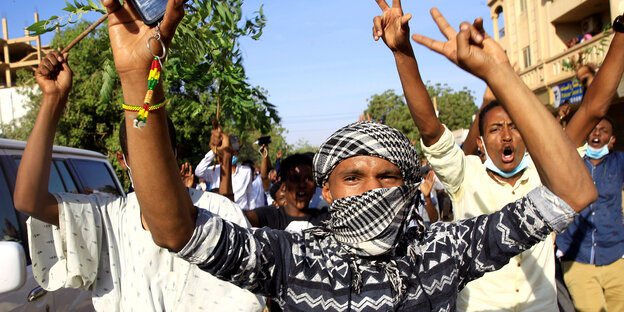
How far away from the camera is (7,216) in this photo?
3.07 meters

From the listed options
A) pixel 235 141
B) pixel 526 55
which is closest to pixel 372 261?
pixel 235 141

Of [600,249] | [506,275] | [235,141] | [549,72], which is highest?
[549,72]

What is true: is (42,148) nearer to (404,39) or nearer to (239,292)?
(239,292)

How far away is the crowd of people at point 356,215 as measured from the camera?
1.48 meters

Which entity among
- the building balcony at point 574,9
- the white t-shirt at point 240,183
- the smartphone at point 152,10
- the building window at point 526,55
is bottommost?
the white t-shirt at point 240,183

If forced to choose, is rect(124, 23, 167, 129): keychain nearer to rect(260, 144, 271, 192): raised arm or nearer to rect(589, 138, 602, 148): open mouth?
rect(589, 138, 602, 148): open mouth

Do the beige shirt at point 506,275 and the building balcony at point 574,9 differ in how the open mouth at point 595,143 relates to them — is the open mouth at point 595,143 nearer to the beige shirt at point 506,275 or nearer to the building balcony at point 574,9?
the beige shirt at point 506,275

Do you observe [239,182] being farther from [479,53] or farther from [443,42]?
[479,53]

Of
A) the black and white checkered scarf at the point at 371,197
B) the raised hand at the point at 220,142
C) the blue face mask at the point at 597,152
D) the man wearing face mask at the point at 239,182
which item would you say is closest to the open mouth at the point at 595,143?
the blue face mask at the point at 597,152

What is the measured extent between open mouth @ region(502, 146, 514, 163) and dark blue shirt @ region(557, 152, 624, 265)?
6.28ft

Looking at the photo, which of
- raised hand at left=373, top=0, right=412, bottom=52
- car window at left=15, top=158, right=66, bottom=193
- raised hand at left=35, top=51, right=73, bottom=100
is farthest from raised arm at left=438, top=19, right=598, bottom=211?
car window at left=15, top=158, right=66, bottom=193

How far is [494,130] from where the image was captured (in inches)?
121

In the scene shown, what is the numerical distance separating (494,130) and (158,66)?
233 centimetres

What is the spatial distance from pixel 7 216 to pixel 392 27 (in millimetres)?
2594
